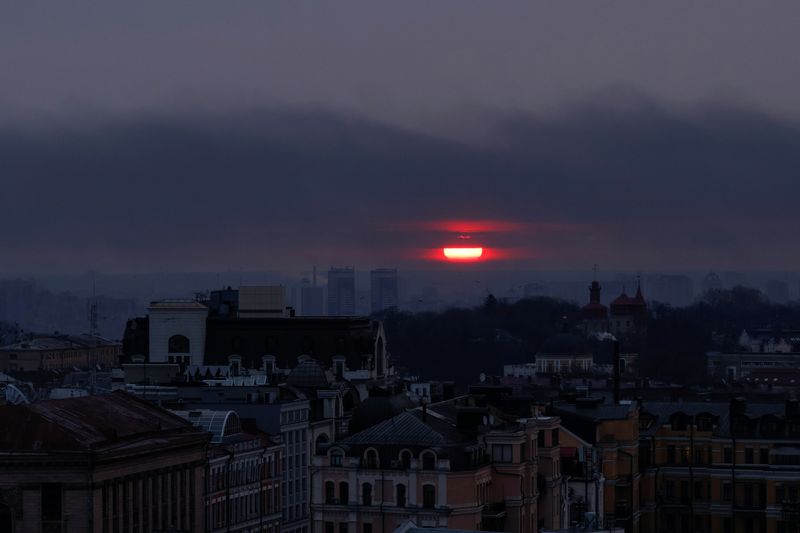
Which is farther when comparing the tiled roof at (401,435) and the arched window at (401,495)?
the tiled roof at (401,435)

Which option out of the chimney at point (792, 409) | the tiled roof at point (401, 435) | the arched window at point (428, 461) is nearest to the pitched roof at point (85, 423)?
the tiled roof at point (401, 435)

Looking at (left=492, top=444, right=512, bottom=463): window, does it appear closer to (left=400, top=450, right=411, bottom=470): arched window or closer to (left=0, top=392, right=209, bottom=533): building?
(left=400, top=450, right=411, bottom=470): arched window

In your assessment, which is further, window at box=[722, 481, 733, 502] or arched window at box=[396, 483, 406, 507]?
window at box=[722, 481, 733, 502]

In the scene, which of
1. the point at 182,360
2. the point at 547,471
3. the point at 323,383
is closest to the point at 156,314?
the point at 182,360

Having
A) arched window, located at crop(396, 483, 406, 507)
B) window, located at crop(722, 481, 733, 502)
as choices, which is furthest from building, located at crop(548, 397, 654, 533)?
arched window, located at crop(396, 483, 406, 507)

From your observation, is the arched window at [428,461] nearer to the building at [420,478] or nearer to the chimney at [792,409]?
the building at [420,478]

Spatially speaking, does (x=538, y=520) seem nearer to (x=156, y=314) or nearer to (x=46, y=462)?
(x=46, y=462)

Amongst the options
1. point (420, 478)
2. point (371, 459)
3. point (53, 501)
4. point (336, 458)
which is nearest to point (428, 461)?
point (420, 478)
